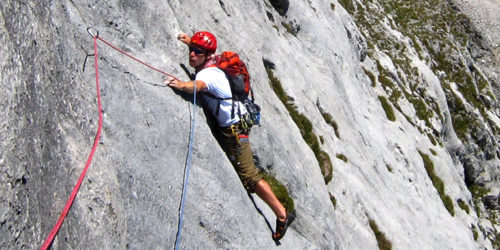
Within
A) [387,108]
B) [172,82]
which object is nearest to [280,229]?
[172,82]

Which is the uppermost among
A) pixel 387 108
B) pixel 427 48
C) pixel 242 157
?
pixel 242 157

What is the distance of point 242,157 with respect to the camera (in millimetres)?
10812

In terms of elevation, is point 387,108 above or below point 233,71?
below

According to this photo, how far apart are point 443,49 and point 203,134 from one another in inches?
2075

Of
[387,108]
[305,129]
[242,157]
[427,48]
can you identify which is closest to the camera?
[242,157]

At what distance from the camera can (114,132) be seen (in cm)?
786

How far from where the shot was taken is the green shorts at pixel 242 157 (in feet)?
35.0

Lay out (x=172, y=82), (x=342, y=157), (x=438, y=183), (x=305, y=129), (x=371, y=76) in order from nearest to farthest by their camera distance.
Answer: (x=172, y=82)
(x=305, y=129)
(x=342, y=157)
(x=438, y=183)
(x=371, y=76)

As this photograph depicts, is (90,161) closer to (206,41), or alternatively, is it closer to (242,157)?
(242,157)

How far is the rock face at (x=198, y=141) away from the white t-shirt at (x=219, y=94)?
462 millimetres

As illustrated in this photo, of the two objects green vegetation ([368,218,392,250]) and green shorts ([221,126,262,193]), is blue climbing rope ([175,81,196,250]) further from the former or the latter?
green vegetation ([368,218,392,250])

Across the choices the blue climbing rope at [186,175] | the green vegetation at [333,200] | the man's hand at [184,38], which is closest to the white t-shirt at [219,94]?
the blue climbing rope at [186,175]

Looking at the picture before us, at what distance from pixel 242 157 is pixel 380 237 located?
10.0m

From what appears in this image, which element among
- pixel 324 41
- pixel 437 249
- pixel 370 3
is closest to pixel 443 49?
pixel 370 3
